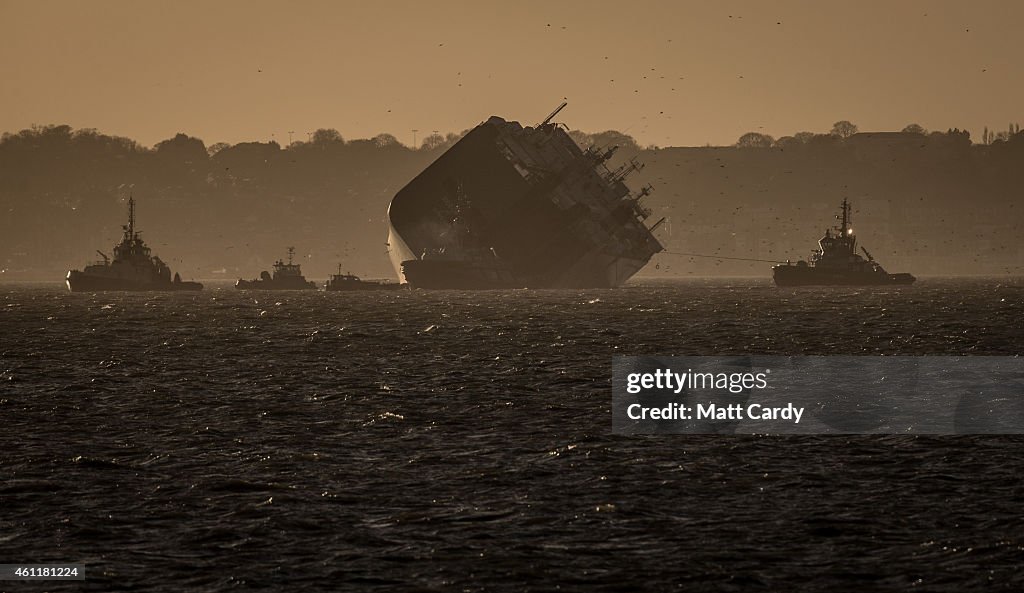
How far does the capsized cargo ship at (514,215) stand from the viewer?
140 m

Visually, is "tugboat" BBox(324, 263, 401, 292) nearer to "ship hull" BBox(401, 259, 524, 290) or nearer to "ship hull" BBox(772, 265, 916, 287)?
"ship hull" BBox(401, 259, 524, 290)

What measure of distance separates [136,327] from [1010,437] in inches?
2419

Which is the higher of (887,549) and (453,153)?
(453,153)

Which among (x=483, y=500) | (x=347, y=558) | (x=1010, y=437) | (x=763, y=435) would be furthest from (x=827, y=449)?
(x=347, y=558)

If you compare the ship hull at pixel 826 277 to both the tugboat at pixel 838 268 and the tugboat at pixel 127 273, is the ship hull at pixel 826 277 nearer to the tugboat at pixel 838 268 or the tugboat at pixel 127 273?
the tugboat at pixel 838 268

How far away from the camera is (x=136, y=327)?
3263 inches

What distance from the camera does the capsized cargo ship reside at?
140 meters

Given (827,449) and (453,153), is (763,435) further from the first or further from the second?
(453,153)
